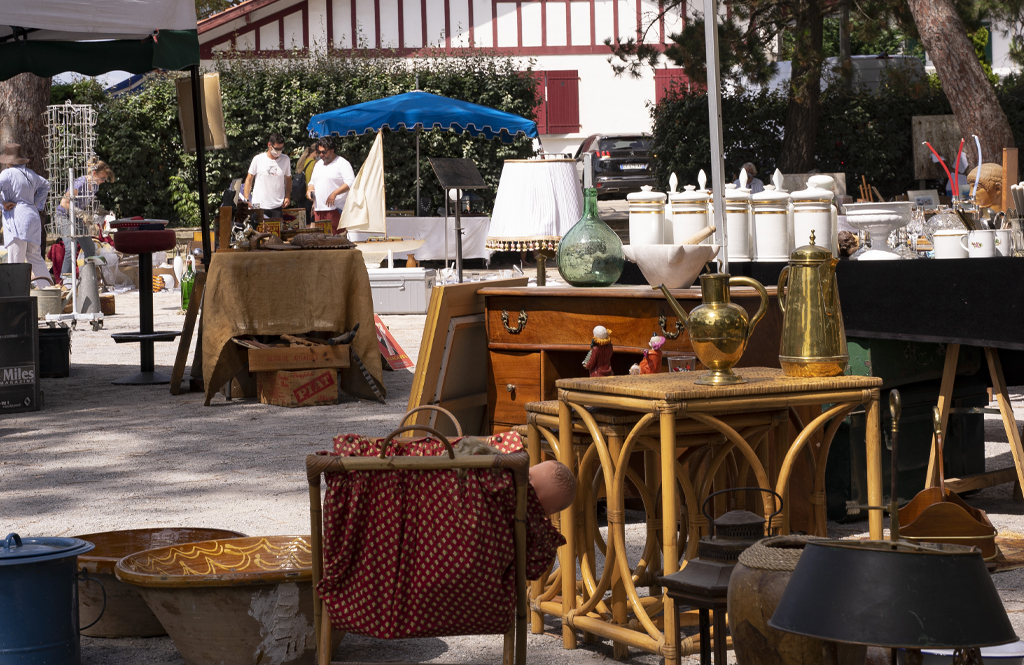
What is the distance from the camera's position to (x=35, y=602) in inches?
111

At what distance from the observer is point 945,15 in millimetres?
13734

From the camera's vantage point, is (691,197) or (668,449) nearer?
(668,449)

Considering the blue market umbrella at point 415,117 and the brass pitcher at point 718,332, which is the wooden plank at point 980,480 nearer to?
the brass pitcher at point 718,332

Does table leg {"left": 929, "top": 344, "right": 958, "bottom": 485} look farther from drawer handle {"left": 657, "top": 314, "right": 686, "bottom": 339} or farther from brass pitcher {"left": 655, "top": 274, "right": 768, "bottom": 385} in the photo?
brass pitcher {"left": 655, "top": 274, "right": 768, "bottom": 385}

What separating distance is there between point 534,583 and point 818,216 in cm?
186

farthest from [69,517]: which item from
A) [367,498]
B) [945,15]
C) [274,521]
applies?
[945,15]

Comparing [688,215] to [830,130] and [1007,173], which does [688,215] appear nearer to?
[1007,173]

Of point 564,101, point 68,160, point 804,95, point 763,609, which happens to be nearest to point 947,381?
point 763,609

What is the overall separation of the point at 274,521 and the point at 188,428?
2425 millimetres

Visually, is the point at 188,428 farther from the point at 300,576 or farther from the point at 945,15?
the point at 945,15

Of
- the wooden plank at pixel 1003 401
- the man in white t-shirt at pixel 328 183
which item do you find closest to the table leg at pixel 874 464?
the wooden plank at pixel 1003 401

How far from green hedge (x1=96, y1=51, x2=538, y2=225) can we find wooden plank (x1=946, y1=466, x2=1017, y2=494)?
51.6 feet

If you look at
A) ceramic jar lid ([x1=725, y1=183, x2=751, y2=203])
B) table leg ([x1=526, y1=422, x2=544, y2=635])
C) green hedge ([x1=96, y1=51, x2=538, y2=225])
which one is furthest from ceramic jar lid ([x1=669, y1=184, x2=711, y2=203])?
green hedge ([x1=96, y1=51, x2=538, y2=225])

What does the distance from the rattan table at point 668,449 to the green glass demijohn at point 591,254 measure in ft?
3.45
